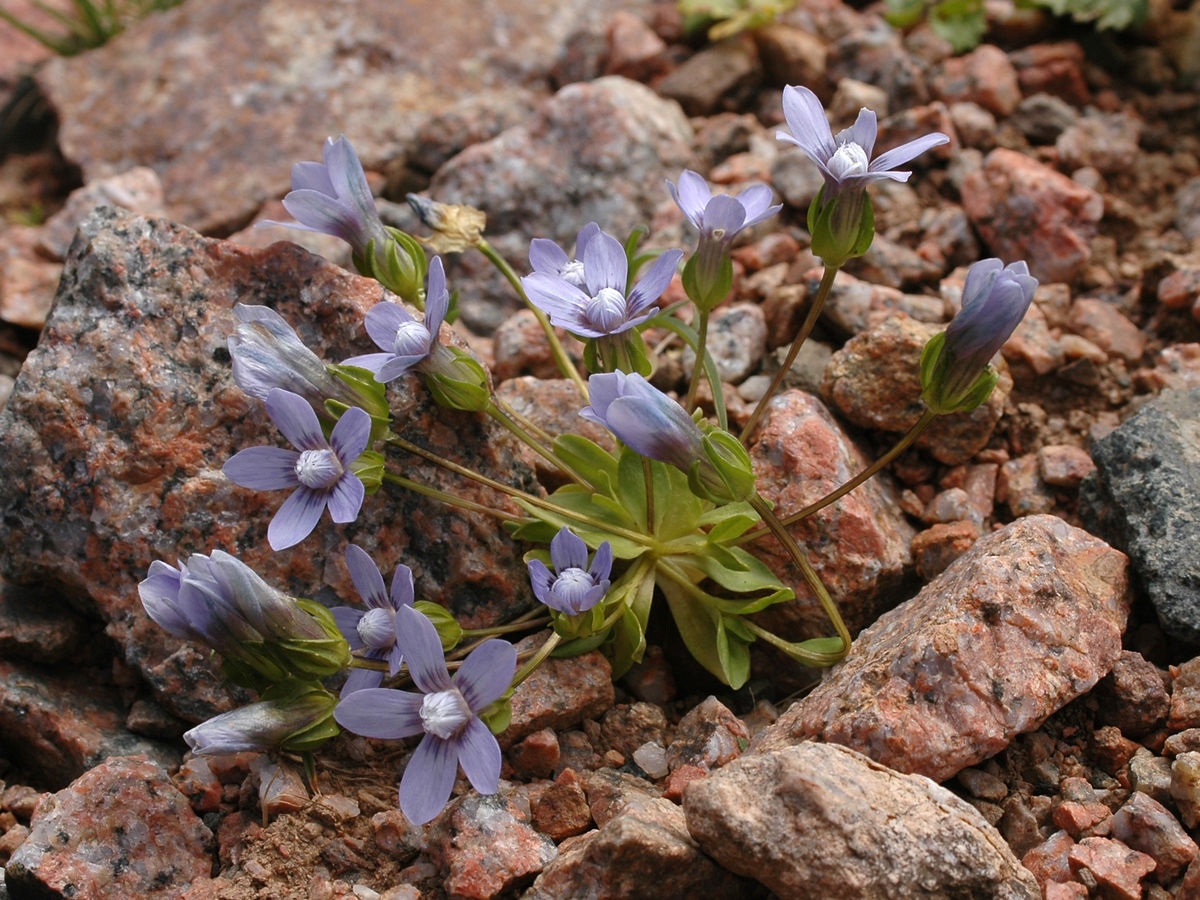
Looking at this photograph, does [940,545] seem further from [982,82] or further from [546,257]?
[982,82]

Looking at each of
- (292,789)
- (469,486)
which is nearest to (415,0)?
(469,486)

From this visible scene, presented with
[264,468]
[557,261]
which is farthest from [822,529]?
[264,468]

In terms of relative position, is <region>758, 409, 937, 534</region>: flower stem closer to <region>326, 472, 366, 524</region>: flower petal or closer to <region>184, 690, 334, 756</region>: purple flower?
<region>326, 472, 366, 524</region>: flower petal

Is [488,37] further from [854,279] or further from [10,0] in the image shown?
[10,0]

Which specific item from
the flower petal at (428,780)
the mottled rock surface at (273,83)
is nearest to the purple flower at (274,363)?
the flower petal at (428,780)

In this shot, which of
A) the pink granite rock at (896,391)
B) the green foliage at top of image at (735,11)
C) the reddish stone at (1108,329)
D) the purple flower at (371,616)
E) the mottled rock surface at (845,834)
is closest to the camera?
the mottled rock surface at (845,834)

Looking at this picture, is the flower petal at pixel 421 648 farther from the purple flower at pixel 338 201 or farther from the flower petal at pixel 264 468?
the purple flower at pixel 338 201
